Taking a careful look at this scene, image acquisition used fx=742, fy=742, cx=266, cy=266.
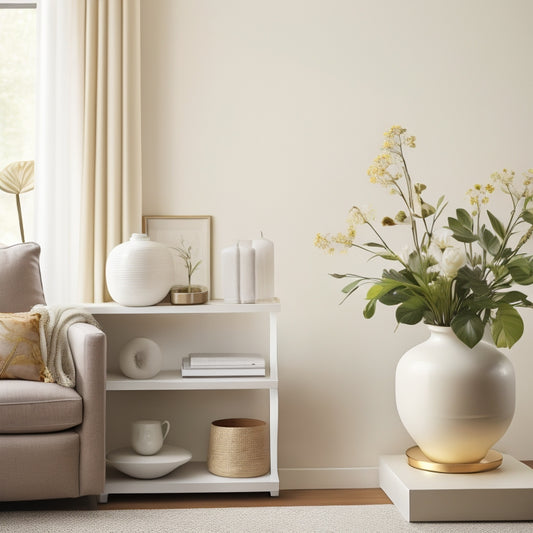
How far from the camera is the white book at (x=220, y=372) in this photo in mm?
2998

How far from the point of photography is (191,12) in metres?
3.33

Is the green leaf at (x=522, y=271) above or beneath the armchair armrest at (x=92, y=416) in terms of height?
above

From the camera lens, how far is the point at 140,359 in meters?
3.03

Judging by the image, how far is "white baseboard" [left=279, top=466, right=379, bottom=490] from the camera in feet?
10.7

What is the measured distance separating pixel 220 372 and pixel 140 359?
0.33 m

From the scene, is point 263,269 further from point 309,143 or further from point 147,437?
point 147,437

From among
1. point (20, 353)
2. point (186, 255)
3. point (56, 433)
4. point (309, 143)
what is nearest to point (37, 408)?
point (56, 433)

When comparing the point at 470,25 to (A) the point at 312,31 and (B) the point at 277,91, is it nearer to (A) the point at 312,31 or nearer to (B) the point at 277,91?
(A) the point at 312,31

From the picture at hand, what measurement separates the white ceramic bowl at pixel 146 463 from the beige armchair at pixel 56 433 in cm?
30

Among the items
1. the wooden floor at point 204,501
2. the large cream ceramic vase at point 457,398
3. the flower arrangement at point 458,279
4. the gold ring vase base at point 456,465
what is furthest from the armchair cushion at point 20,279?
the gold ring vase base at point 456,465

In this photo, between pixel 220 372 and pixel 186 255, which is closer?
pixel 220 372

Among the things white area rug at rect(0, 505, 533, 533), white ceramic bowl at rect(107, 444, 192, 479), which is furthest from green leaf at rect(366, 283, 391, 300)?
white ceramic bowl at rect(107, 444, 192, 479)

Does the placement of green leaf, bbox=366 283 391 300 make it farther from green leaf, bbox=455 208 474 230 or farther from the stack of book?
the stack of book

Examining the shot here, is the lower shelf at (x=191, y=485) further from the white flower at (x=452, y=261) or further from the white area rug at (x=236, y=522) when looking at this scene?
the white flower at (x=452, y=261)
